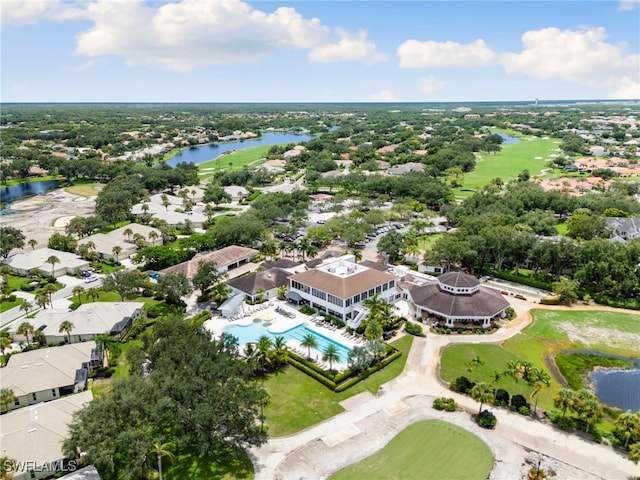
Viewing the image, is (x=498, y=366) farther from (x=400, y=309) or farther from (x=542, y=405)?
(x=400, y=309)

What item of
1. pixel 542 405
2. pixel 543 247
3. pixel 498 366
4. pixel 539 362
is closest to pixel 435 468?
pixel 542 405

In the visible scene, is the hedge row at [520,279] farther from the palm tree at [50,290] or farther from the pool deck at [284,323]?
the palm tree at [50,290]

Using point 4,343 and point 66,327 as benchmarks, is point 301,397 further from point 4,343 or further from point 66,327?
point 4,343

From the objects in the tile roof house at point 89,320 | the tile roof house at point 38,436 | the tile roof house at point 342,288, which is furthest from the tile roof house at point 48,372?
the tile roof house at point 342,288

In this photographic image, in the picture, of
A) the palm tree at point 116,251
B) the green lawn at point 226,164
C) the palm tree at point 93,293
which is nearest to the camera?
the palm tree at point 93,293

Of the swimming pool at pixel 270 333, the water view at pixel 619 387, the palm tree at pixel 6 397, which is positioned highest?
the palm tree at pixel 6 397

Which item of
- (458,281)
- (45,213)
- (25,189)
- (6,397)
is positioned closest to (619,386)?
(458,281)

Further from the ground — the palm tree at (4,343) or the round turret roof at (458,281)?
the round turret roof at (458,281)
